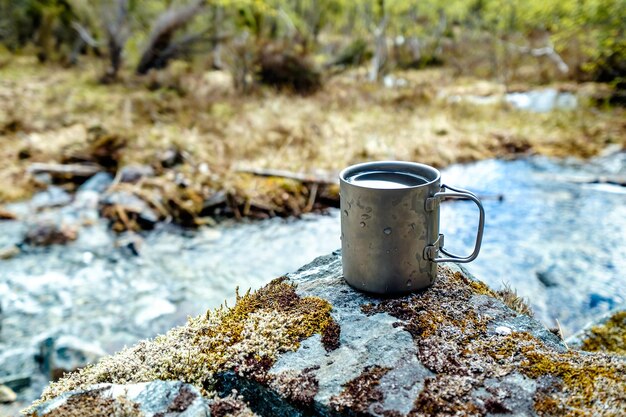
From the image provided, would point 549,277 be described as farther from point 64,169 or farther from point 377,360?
point 64,169

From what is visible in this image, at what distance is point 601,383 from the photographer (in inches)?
59.2

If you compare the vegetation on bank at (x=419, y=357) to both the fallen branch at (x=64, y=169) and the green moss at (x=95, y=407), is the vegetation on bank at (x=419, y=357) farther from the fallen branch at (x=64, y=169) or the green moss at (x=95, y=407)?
the fallen branch at (x=64, y=169)

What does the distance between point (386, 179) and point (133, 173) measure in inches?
256

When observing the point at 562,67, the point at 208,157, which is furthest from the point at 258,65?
the point at 562,67

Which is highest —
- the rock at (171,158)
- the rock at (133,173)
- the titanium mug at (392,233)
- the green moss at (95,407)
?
the titanium mug at (392,233)

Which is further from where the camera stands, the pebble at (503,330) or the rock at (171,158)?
the rock at (171,158)

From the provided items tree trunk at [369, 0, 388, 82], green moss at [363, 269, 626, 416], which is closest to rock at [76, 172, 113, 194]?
green moss at [363, 269, 626, 416]

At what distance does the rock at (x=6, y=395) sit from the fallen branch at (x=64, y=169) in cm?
488

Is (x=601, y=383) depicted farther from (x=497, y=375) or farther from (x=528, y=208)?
(x=528, y=208)

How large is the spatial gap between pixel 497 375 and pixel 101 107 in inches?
470

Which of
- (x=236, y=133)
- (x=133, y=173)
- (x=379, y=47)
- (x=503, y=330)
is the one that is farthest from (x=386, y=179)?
(x=379, y=47)

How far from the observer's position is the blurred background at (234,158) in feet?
17.6

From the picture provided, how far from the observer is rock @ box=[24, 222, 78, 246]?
6.39 m

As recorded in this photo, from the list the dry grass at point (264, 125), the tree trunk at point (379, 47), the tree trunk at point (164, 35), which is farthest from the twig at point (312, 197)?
the tree trunk at point (164, 35)
